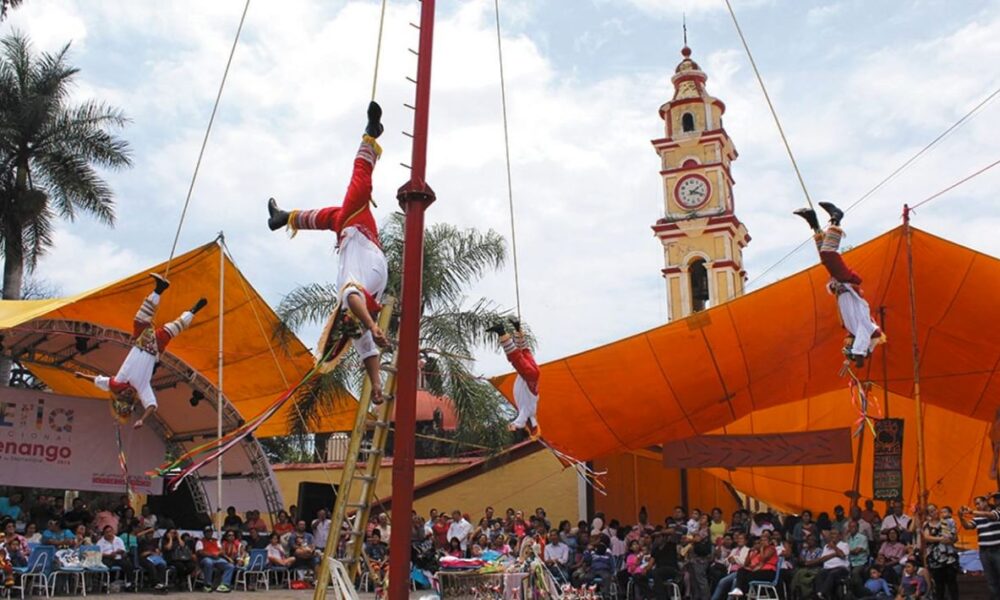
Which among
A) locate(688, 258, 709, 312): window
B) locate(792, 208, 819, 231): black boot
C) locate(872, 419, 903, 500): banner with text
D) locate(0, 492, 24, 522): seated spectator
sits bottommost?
locate(0, 492, 24, 522): seated spectator

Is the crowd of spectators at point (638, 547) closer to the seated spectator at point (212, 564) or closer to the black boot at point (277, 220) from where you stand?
the seated spectator at point (212, 564)

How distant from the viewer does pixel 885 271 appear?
12.5 metres

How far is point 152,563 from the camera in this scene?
12.7 metres

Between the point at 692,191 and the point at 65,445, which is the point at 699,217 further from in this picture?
the point at 65,445

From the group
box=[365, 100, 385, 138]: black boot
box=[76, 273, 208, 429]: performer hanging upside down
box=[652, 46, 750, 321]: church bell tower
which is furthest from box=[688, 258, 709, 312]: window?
box=[365, 100, 385, 138]: black boot

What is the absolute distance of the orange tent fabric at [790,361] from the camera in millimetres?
12375

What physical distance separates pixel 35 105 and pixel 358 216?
18.1 meters

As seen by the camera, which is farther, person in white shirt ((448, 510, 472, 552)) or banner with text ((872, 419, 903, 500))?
person in white shirt ((448, 510, 472, 552))

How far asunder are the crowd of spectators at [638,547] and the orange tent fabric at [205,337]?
7.23ft

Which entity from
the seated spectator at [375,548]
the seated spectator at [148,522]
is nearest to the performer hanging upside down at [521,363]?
the seated spectator at [375,548]

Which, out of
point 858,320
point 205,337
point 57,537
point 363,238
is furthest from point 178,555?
point 858,320

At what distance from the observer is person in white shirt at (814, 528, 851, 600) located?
11.9m

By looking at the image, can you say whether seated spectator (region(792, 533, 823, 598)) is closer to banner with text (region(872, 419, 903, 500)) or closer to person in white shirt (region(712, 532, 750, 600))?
person in white shirt (region(712, 532, 750, 600))

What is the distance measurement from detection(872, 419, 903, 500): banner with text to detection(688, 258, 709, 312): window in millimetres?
19900
